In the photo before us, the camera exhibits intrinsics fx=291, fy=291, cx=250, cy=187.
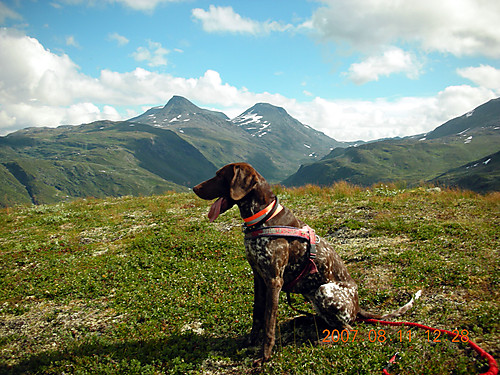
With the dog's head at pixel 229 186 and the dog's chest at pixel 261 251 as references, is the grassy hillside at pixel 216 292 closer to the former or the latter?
the dog's chest at pixel 261 251

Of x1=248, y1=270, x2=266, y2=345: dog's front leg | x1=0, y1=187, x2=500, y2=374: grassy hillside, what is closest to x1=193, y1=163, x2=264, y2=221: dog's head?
x1=248, y1=270, x2=266, y2=345: dog's front leg

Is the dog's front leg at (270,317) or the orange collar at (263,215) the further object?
the orange collar at (263,215)

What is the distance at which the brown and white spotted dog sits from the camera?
556 centimetres

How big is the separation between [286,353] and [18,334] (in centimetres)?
668

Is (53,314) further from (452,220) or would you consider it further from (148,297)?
(452,220)

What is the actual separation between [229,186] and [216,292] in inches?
180

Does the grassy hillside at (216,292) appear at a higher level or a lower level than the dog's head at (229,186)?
lower

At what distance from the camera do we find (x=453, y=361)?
484cm

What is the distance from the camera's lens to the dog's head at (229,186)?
216 inches
